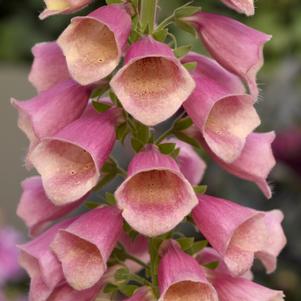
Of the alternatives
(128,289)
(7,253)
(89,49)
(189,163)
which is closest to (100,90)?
(89,49)

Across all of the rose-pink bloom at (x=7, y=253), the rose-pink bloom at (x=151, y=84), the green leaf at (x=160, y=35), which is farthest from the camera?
the rose-pink bloom at (x=7, y=253)

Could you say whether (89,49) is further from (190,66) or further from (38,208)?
(38,208)

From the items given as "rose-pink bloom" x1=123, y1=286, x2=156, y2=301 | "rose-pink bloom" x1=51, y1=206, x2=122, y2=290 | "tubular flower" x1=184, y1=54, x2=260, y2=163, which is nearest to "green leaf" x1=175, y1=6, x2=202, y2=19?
"tubular flower" x1=184, y1=54, x2=260, y2=163

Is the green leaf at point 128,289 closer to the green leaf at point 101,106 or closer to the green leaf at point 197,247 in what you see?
the green leaf at point 197,247

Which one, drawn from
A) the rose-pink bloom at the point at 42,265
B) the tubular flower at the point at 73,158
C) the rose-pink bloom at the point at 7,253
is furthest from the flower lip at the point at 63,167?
the rose-pink bloom at the point at 7,253

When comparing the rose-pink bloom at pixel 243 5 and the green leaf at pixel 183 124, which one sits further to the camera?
the green leaf at pixel 183 124

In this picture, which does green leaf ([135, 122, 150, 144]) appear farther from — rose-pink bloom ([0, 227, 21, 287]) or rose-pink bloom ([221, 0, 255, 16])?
rose-pink bloom ([0, 227, 21, 287])
